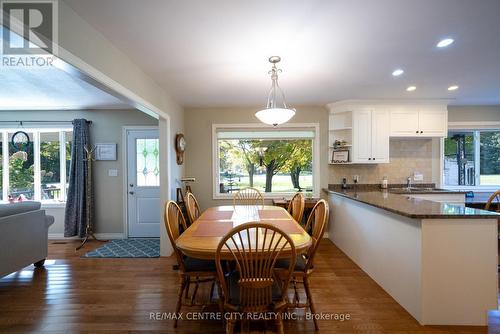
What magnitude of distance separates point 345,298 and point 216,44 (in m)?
2.73

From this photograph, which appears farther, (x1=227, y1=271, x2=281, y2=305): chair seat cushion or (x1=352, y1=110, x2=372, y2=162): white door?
(x1=352, y1=110, x2=372, y2=162): white door

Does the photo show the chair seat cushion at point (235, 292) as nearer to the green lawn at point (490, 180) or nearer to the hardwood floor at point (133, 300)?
the hardwood floor at point (133, 300)

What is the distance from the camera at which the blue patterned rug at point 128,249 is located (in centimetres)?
342

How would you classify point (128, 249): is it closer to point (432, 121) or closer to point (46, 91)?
point (46, 91)

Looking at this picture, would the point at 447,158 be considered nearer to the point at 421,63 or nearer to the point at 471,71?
the point at 471,71

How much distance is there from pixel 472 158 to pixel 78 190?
733 cm

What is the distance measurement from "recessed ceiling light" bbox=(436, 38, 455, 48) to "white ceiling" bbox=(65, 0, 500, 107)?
46 millimetres

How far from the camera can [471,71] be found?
272 cm

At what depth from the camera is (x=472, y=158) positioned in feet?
14.4

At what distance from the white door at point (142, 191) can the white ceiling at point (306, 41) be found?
1595 millimetres

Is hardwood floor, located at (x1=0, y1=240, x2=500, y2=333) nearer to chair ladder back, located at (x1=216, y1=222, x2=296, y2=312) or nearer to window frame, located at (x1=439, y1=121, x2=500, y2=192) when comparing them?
chair ladder back, located at (x1=216, y1=222, x2=296, y2=312)

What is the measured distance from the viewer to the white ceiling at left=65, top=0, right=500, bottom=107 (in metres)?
1.61

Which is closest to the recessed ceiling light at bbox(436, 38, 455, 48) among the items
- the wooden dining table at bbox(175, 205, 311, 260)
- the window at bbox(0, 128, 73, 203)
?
the wooden dining table at bbox(175, 205, 311, 260)

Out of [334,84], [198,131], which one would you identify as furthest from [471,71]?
[198,131]
